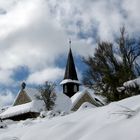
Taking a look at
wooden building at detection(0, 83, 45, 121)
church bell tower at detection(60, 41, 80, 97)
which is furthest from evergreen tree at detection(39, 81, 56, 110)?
church bell tower at detection(60, 41, 80, 97)

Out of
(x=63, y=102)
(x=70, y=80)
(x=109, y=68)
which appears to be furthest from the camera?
(x=70, y=80)

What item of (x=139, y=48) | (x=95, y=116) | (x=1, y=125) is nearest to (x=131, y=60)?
(x=139, y=48)

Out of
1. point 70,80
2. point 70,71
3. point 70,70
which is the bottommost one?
point 70,80

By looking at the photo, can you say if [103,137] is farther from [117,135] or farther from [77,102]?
[77,102]

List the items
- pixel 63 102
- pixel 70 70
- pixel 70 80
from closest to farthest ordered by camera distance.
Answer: pixel 63 102 < pixel 70 80 < pixel 70 70

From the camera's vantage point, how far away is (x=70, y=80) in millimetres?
64125

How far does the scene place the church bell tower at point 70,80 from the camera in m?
63.7

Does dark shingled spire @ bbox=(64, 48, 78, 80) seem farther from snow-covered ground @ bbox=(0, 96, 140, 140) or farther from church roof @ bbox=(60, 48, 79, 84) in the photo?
snow-covered ground @ bbox=(0, 96, 140, 140)

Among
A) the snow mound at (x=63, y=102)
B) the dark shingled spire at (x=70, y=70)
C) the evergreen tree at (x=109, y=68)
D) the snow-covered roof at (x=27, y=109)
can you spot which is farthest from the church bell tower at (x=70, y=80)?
the evergreen tree at (x=109, y=68)

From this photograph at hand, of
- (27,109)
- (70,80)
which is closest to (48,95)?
(27,109)

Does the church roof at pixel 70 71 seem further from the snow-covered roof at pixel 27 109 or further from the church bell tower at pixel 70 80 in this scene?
the snow-covered roof at pixel 27 109

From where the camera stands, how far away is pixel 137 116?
350cm

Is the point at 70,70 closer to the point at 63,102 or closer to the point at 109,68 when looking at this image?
the point at 63,102

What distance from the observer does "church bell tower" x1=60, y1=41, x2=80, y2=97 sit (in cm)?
6366
